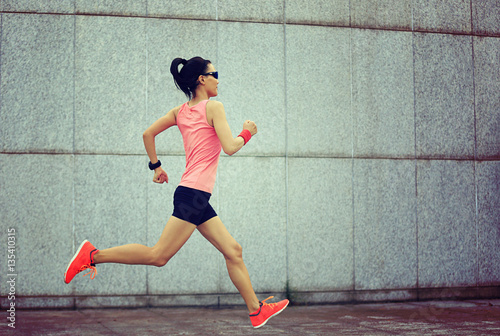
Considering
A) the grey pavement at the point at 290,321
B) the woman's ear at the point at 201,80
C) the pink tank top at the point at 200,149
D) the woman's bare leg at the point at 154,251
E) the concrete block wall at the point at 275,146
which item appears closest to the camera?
the woman's bare leg at the point at 154,251

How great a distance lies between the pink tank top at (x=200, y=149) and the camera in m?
4.53

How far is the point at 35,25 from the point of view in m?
7.49

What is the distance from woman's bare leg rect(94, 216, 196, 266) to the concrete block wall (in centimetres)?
307

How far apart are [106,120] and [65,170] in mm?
882

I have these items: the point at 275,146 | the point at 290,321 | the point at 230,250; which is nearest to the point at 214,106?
the point at 230,250

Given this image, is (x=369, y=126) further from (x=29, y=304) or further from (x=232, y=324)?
(x=29, y=304)

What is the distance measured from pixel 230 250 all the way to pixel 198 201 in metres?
0.50

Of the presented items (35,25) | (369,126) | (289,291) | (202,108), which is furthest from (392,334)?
(35,25)

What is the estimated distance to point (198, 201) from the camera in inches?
176

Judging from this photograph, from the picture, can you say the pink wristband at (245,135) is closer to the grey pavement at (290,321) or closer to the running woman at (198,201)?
the running woman at (198,201)

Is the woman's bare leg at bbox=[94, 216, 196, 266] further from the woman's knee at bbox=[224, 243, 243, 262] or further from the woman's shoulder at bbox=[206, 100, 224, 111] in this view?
the woman's shoulder at bbox=[206, 100, 224, 111]

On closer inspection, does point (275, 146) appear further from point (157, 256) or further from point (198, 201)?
point (157, 256)

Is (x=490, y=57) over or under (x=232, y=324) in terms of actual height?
over

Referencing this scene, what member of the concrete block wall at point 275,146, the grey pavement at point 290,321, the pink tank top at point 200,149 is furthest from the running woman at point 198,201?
the concrete block wall at point 275,146
